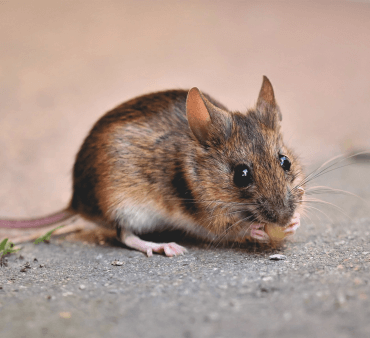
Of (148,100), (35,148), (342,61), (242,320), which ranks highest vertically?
(342,61)

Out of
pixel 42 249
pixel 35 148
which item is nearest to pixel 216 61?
pixel 35 148

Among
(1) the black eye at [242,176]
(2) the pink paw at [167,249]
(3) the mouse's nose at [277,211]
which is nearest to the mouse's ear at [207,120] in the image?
(1) the black eye at [242,176]

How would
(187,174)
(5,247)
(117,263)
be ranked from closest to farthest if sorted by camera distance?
1. (117,263)
2. (187,174)
3. (5,247)

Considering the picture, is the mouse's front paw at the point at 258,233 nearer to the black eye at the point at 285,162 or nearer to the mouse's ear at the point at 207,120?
the black eye at the point at 285,162

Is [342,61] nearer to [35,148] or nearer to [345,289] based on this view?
[35,148]

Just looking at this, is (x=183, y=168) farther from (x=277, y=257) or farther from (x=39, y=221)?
(x=39, y=221)

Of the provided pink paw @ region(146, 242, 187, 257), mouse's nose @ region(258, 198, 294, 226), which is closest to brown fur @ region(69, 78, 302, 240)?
mouse's nose @ region(258, 198, 294, 226)

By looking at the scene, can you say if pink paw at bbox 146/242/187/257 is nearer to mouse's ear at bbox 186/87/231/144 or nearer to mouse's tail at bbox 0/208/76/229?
mouse's ear at bbox 186/87/231/144

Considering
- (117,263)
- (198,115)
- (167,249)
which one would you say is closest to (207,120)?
(198,115)
